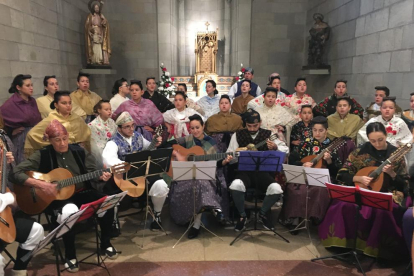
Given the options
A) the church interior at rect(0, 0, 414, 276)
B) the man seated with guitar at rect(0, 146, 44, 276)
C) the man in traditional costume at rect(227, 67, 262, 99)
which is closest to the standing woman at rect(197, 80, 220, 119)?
the church interior at rect(0, 0, 414, 276)

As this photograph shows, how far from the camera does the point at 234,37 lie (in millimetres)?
10594

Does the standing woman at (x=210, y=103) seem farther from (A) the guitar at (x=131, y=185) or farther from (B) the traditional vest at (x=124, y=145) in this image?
(A) the guitar at (x=131, y=185)

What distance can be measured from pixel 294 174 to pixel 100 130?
8.83ft

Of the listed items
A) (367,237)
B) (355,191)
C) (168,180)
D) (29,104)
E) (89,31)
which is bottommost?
(367,237)

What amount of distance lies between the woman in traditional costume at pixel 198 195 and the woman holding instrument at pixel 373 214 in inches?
50.3

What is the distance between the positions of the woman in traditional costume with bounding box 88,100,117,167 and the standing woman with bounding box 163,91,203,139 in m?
1.11

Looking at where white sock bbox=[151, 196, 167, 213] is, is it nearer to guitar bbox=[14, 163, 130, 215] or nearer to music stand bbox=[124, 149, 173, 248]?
music stand bbox=[124, 149, 173, 248]

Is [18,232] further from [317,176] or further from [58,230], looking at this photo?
[317,176]

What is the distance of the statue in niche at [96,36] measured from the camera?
7.99 m

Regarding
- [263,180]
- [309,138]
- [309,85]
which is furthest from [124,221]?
[309,85]

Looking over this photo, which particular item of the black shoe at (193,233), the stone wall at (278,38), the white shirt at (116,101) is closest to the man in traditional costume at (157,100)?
the white shirt at (116,101)

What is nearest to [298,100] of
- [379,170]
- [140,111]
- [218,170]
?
[218,170]

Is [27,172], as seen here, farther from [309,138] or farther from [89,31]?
[89,31]

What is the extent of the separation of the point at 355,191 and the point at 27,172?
3.26 meters
